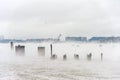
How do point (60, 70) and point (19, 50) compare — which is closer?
point (60, 70)

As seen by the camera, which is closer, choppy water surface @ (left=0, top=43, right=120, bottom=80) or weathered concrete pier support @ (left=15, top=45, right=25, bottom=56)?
choppy water surface @ (left=0, top=43, right=120, bottom=80)

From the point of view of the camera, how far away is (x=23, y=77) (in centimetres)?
2473

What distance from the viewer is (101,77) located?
958 inches

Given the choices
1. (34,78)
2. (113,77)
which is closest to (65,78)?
(34,78)

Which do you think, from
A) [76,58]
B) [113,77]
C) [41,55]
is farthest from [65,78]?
[41,55]

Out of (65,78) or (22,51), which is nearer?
(65,78)

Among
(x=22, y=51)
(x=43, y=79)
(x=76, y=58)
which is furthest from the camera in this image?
(x=22, y=51)

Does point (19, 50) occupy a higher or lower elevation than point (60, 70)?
higher

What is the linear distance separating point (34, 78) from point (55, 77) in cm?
186

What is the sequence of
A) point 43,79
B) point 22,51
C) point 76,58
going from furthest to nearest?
point 22,51 → point 76,58 → point 43,79

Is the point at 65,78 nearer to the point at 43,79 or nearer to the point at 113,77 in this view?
the point at 43,79

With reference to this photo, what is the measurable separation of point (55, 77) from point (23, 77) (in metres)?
2.79

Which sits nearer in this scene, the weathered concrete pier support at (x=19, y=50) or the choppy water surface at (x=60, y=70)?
the choppy water surface at (x=60, y=70)

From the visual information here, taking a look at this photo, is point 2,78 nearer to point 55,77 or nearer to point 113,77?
point 55,77
